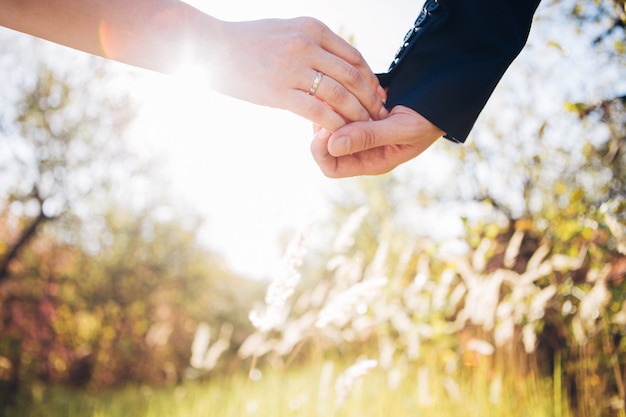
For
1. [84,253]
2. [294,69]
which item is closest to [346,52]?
[294,69]

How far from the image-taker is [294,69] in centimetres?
144

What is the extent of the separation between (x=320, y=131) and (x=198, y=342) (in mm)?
1648

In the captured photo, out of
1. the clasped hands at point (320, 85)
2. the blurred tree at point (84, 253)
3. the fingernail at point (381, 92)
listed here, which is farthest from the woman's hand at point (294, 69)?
the blurred tree at point (84, 253)

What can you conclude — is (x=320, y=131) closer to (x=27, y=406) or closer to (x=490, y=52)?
(x=490, y=52)

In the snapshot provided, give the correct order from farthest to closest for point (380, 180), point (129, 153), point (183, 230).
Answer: point (380, 180) < point (183, 230) < point (129, 153)

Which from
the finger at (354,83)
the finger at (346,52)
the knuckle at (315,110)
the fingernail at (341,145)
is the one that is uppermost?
the finger at (346,52)

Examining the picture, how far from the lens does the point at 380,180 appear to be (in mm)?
11883

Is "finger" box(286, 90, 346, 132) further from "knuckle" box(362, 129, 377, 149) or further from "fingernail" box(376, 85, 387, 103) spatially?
"fingernail" box(376, 85, 387, 103)

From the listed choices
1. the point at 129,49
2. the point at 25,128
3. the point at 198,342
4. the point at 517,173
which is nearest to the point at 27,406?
the point at 198,342

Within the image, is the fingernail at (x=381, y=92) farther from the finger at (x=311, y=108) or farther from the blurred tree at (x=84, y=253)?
the blurred tree at (x=84, y=253)

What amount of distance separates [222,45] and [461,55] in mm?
760

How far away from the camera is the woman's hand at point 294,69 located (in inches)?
55.1

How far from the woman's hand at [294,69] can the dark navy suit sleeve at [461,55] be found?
0.18 m

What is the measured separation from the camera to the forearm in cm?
133
